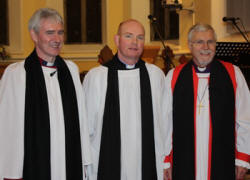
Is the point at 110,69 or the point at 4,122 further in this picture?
the point at 110,69


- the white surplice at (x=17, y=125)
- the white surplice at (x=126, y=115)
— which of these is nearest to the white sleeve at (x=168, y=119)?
the white surplice at (x=126, y=115)

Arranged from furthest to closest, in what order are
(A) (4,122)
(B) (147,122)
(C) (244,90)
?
(C) (244,90)
(B) (147,122)
(A) (4,122)

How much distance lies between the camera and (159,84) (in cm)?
392

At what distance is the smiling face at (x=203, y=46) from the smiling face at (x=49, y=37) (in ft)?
4.16

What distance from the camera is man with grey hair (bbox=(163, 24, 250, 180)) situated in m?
4.00

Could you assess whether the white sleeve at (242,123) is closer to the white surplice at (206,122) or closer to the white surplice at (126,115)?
the white surplice at (206,122)

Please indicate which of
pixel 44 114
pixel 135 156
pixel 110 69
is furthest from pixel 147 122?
pixel 44 114

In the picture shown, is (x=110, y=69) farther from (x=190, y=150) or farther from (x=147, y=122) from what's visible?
(x=190, y=150)

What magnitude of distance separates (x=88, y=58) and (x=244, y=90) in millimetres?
6930

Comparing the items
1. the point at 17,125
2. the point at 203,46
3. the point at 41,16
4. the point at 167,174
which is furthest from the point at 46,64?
the point at 167,174

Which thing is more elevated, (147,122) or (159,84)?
(159,84)

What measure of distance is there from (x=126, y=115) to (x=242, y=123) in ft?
3.48

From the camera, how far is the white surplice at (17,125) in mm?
3236

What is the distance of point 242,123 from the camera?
3984mm
